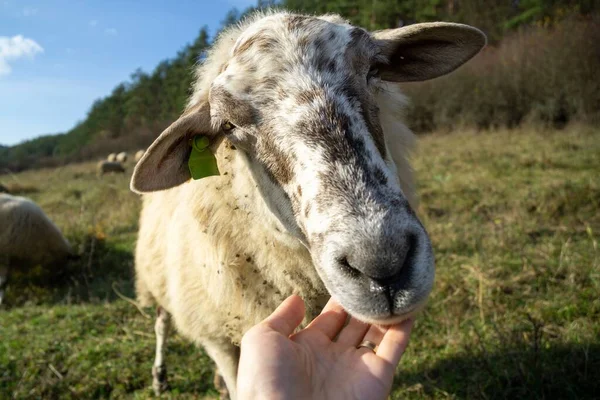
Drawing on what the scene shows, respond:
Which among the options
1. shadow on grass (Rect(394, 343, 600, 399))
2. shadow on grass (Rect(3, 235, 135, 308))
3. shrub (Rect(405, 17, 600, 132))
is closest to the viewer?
shadow on grass (Rect(394, 343, 600, 399))

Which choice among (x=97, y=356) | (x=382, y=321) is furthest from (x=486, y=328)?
(x=97, y=356)

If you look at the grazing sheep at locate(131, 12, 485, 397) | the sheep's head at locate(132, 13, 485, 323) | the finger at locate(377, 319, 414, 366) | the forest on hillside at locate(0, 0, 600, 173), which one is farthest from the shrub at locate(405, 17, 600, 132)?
the finger at locate(377, 319, 414, 366)

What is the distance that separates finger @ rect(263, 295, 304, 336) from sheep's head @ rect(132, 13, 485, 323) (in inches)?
10.6

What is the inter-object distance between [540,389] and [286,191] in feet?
6.36

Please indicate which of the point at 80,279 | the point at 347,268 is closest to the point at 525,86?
the point at 80,279

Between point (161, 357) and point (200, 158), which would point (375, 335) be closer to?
point (200, 158)

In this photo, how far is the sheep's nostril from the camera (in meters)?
1.43

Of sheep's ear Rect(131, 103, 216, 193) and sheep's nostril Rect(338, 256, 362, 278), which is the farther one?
sheep's ear Rect(131, 103, 216, 193)

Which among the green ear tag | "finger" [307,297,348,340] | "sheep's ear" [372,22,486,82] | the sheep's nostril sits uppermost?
"sheep's ear" [372,22,486,82]

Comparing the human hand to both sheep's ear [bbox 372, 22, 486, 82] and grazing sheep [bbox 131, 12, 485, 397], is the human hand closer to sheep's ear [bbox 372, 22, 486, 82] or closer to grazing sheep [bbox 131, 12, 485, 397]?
grazing sheep [bbox 131, 12, 485, 397]

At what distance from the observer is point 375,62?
6.79 ft

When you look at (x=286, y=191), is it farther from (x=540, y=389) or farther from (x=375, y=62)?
(x=540, y=389)

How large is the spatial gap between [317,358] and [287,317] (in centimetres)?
20

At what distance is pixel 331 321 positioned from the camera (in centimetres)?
192
